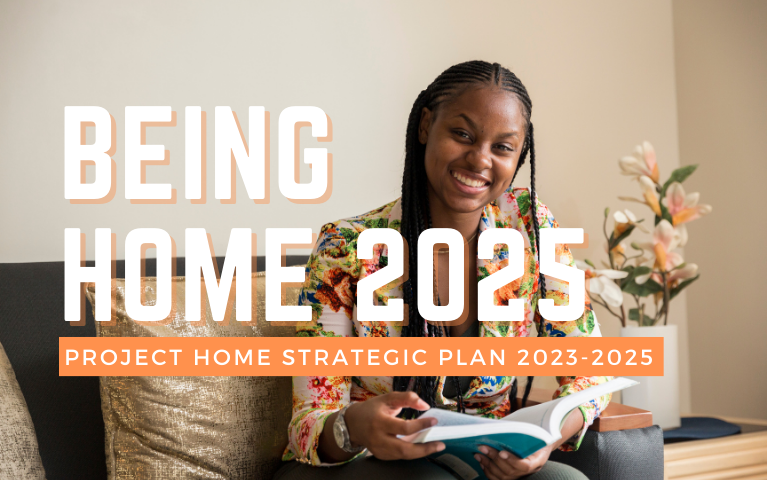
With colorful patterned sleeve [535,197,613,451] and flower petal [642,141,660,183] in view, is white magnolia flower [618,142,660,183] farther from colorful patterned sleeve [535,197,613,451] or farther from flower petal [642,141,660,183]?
colorful patterned sleeve [535,197,613,451]

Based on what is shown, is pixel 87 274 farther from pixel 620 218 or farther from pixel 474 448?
pixel 620 218

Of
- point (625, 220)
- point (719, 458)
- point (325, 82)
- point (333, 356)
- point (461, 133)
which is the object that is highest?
point (325, 82)

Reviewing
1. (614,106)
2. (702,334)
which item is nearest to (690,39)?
(614,106)

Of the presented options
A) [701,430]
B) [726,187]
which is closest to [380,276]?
[701,430]

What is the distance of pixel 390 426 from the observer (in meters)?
0.82

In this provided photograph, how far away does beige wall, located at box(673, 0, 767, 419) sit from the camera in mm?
2252

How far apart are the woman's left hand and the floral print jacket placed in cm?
19

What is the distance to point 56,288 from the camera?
1283mm

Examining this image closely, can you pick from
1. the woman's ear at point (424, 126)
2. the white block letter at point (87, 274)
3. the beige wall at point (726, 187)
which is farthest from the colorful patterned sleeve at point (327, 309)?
the beige wall at point (726, 187)

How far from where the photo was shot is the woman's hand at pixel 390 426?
797 millimetres

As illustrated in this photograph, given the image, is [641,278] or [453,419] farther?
[641,278]

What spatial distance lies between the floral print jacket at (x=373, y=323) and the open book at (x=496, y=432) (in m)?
0.17

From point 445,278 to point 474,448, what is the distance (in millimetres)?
379

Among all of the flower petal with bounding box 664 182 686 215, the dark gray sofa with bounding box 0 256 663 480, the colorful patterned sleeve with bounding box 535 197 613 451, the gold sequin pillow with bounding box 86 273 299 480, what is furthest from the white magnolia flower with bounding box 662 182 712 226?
the gold sequin pillow with bounding box 86 273 299 480
